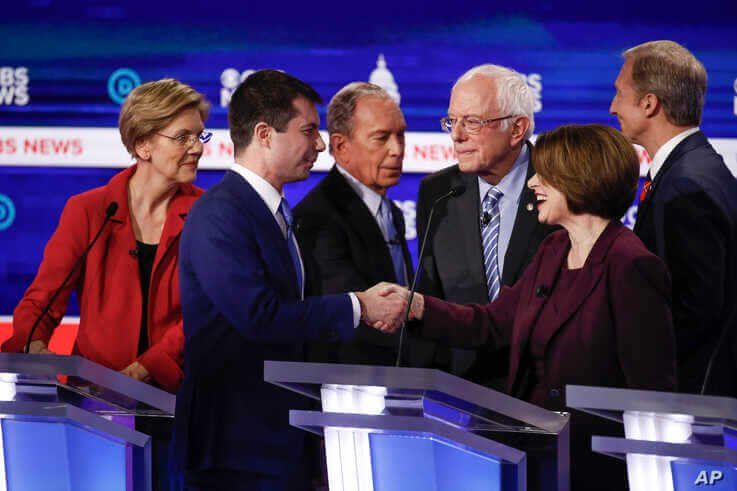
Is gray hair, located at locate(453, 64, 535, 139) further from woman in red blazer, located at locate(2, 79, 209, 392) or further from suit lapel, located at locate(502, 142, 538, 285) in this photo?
woman in red blazer, located at locate(2, 79, 209, 392)

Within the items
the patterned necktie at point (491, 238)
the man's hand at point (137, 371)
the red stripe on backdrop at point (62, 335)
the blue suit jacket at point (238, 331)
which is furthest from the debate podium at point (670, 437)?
the red stripe on backdrop at point (62, 335)

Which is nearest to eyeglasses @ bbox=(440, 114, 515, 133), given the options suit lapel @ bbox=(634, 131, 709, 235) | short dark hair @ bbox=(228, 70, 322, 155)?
suit lapel @ bbox=(634, 131, 709, 235)

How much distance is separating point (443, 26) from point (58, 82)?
165 cm

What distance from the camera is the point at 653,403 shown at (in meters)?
1.95

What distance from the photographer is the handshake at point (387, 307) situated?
10.4 ft

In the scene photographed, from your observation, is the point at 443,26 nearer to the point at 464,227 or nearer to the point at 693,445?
the point at 464,227

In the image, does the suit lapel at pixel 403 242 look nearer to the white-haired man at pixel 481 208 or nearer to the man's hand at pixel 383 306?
the white-haired man at pixel 481 208

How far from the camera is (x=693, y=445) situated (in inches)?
76.0

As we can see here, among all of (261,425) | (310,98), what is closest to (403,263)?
(310,98)

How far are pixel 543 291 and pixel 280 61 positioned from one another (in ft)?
8.12

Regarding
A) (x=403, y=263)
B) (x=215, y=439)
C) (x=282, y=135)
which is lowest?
(x=215, y=439)

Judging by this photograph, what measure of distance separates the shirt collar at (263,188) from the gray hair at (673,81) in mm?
1227

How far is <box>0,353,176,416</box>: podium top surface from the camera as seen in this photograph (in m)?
2.28

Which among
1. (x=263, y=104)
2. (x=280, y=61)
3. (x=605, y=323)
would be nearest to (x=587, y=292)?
(x=605, y=323)
